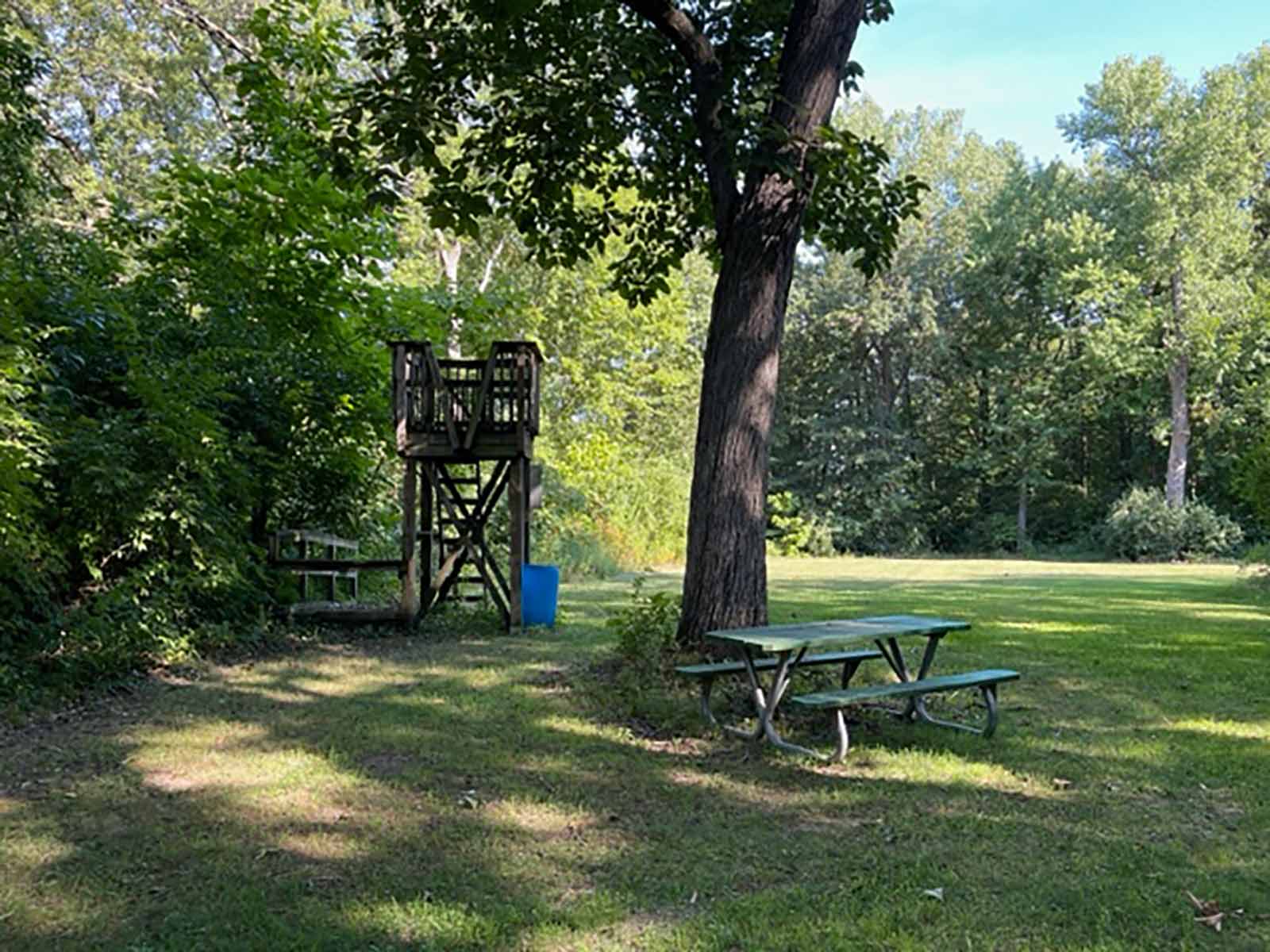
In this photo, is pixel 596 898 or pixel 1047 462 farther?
pixel 1047 462

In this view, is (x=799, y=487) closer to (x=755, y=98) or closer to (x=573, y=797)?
(x=755, y=98)

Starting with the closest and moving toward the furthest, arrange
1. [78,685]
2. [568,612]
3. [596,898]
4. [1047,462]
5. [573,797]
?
[596,898] → [573,797] → [78,685] → [568,612] → [1047,462]

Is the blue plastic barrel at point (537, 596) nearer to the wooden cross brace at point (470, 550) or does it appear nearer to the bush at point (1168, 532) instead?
the wooden cross brace at point (470, 550)

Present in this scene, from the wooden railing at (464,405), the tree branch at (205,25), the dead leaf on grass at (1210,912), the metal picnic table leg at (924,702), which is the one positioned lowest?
the dead leaf on grass at (1210,912)

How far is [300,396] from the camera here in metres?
9.85

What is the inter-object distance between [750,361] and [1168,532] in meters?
30.4

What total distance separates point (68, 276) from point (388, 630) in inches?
177

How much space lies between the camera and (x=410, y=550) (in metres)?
10.1

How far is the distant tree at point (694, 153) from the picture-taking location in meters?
6.59

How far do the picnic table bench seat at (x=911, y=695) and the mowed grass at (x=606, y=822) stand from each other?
0.16 m

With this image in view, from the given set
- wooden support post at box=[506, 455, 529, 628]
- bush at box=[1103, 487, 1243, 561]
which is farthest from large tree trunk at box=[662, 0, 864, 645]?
bush at box=[1103, 487, 1243, 561]

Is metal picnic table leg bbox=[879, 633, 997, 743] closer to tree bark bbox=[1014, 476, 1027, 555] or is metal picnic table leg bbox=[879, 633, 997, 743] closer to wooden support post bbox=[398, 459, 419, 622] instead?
wooden support post bbox=[398, 459, 419, 622]

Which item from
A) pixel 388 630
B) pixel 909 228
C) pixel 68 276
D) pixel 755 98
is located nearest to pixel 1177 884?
pixel 755 98

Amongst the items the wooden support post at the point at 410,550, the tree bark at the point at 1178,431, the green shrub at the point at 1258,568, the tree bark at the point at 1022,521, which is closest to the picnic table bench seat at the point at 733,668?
the wooden support post at the point at 410,550
